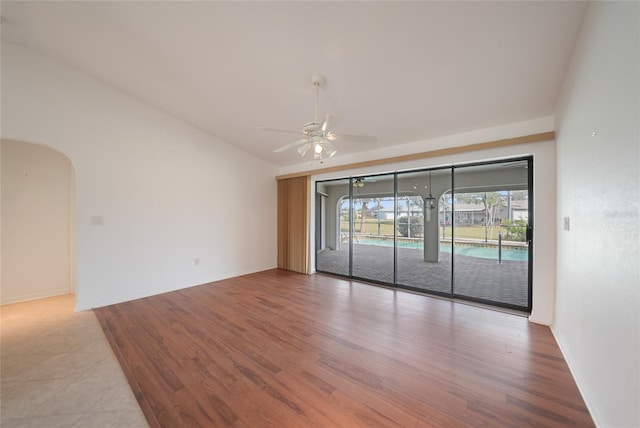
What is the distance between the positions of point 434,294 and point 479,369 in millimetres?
2003

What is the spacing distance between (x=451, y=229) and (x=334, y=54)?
3.29m

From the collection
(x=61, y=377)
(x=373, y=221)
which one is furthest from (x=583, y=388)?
(x=373, y=221)

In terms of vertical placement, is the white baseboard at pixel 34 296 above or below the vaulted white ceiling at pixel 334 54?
below

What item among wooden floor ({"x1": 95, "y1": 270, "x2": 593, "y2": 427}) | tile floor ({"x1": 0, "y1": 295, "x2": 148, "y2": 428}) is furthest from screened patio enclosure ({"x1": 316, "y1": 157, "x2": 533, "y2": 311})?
tile floor ({"x1": 0, "y1": 295, "x2": 148, "y2": 428})

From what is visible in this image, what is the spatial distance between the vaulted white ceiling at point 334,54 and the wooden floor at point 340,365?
9.10 feet

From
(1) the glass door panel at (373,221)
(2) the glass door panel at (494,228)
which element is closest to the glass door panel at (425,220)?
(1) the glass door panel at (373,221)

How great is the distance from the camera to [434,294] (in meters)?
3.98

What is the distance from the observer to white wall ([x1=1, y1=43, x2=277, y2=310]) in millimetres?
3123

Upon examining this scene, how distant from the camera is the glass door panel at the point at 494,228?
375cm

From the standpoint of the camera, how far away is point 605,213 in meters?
1.43

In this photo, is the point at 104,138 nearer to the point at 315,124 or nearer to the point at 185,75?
the point at 185,75

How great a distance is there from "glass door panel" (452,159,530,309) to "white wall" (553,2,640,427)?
4.99 ft

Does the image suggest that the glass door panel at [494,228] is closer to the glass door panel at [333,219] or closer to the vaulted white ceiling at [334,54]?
the vaulted white ceiling at [334,54]

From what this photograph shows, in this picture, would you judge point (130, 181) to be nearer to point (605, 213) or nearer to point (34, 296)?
point (34, 296)
